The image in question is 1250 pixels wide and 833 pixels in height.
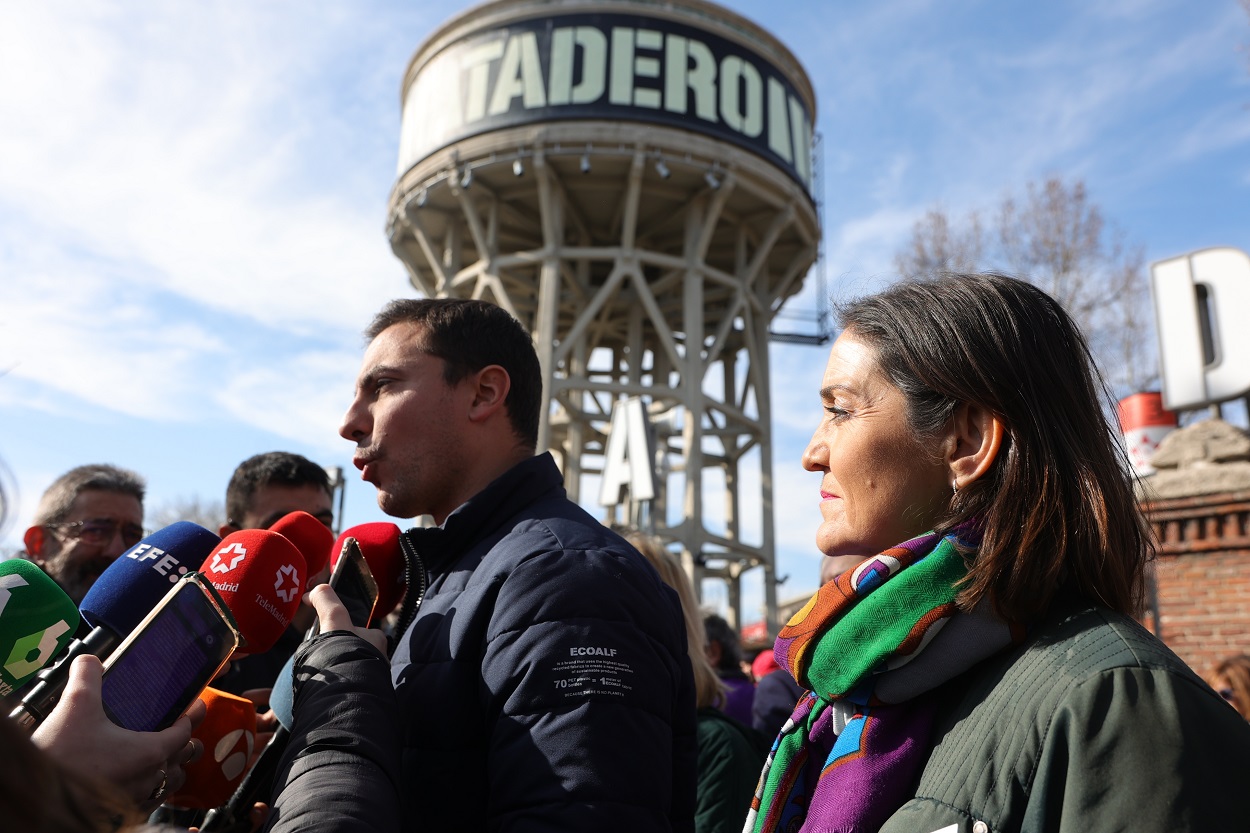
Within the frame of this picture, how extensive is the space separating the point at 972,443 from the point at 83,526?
373cm

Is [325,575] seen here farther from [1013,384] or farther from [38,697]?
[1013,384]

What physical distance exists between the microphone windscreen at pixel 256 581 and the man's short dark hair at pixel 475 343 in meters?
0.66

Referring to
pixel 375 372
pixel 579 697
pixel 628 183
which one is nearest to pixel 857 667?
pixel 579 697

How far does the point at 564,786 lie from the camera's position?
5.78ft

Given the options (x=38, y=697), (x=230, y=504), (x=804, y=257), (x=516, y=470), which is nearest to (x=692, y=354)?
(x=804, y=257)

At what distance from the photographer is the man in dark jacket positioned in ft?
5.95

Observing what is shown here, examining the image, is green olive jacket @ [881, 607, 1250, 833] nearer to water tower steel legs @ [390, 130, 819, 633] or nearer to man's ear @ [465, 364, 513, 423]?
man's ear @ [465, 364, 513, 423]

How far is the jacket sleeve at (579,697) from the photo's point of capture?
1.78 meters

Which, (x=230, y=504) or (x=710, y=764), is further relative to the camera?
(x=230, y=504)

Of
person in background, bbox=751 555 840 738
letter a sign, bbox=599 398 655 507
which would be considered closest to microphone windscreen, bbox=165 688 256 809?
person in background, bbox=751 555 840 738

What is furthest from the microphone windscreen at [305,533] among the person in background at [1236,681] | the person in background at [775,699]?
the person in background at [1236,681]

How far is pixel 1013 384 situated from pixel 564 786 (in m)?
1.06

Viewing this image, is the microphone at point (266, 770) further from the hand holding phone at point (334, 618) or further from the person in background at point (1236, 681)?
the person in background at point (1236, 681)

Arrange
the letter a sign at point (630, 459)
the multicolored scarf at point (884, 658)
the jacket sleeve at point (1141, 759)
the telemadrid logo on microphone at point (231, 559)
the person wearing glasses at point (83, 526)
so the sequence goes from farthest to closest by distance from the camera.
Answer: the letter a sign at point (630, 459), the person wearing glasses at point (83, 526), the telemadrid logo on microphone at point (231, 559), the multicolored scarf at point (884, 658), the jacket sleeve at point (1141, 759)
